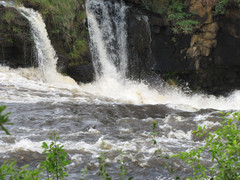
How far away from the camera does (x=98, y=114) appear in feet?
22.8

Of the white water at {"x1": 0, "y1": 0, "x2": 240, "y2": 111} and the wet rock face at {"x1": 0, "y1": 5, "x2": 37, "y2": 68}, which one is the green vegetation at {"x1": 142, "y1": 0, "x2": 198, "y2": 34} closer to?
the white water at {"x1": 0, "y1": 0, "x2": 240, "y2": 111}

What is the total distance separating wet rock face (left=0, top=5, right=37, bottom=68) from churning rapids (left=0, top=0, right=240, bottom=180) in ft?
0.85

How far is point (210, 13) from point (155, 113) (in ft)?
25.2

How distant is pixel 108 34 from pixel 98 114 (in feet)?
21.3

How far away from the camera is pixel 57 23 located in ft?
38.1

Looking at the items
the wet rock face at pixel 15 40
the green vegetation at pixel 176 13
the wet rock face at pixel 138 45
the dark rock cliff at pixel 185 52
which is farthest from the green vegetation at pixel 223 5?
the wet rock face at pixel 15 40

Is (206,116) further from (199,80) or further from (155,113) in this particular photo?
(199,80)

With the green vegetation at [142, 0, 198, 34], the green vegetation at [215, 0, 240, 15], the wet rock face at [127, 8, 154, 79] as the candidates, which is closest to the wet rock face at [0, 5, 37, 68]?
the wet rock face at [127, 8, 154, 79]

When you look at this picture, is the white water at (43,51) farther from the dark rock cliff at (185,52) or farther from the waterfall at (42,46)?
the dark rock cliff at (185,52)

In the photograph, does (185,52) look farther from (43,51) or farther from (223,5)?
(43,51)

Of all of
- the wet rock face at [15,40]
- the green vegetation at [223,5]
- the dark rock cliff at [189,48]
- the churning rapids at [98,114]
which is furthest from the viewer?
the green vegetation at [223,5]

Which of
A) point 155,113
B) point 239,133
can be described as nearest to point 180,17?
point 155,113

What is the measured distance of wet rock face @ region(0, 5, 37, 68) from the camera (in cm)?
1038

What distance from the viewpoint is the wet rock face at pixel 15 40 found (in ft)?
34.1
